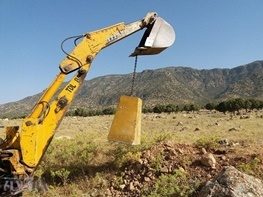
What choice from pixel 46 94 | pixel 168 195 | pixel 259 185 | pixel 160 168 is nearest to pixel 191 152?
pixel 160 168

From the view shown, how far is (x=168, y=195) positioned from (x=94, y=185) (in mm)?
1883

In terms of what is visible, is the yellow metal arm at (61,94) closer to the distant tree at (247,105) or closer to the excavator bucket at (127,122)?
the excavator bucket at (127,122)

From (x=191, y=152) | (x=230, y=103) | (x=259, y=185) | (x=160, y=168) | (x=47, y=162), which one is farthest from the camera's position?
(x=230, y=103)

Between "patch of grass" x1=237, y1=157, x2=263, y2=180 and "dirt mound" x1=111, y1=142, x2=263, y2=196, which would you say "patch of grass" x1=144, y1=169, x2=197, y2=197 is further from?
"patch of grass" x1=237, y1=157, x2=263, y2=180

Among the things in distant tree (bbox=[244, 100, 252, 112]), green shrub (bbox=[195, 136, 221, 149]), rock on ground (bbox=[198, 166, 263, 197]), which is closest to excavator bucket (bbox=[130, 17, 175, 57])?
green shrub (bbox=[195, 136, 221, 149])

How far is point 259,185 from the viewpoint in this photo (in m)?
5.59

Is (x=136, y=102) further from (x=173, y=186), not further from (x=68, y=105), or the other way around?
(x=173, y=186)

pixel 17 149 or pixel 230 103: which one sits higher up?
pixel 230 103

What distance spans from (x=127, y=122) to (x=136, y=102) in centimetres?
51

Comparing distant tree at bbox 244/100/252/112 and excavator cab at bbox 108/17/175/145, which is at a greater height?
distant tree at bbox 244/100/252/112

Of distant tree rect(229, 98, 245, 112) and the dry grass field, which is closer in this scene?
the dry grass field

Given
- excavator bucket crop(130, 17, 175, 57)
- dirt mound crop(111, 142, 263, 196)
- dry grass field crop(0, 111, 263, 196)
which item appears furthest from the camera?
excavator bucket crop(130, 17, 175, 57)

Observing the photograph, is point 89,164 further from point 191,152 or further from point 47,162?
point 191,152

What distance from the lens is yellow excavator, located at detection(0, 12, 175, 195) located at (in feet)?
19.6
